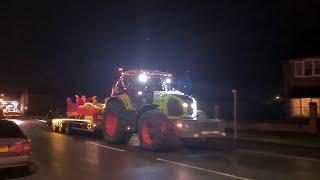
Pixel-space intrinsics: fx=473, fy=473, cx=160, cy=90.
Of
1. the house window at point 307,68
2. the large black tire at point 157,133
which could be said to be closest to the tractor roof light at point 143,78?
the large black tire at point 157,133

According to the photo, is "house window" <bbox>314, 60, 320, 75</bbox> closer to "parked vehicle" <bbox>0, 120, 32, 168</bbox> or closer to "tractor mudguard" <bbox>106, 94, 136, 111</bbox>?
"tractor mudguard" <bbox>106, 94, 136, 111</bbox>

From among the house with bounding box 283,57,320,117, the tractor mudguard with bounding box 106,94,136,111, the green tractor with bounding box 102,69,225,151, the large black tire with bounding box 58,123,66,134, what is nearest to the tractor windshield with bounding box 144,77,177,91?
the green tractor with bounding box 102,69,225,151

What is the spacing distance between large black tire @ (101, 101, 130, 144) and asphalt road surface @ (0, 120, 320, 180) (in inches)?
61.7

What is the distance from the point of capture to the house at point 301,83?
123 ft

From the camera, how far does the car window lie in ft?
42.0

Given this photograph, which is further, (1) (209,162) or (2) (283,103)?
(2) (283,103)

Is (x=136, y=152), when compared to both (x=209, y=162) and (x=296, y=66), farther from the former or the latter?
(x=296, y=66)

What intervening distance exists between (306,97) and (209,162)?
964 inches

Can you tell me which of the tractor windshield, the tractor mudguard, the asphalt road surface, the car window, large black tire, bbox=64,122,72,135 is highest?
the tractor windshield

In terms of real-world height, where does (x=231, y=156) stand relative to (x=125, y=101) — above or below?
below

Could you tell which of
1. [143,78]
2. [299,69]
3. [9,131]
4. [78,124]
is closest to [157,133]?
[143,78]

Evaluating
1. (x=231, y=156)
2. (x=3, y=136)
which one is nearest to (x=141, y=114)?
(x=231, y=156)

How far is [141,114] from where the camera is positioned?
19.4 m

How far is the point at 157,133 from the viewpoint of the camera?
59.2 ft
